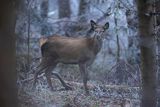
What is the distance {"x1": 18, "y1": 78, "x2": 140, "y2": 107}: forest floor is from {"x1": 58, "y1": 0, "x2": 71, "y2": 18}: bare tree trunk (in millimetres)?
660

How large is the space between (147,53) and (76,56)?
28.4 inches

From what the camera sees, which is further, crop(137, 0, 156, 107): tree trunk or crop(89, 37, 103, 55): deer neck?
crop(89, 37, 103, 55): deer neck

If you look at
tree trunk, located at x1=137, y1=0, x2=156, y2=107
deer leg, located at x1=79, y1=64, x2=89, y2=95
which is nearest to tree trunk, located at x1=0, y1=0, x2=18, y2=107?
deer leg, located at x1=79, y1=64, x2=89, y2=95

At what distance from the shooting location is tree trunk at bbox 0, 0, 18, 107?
8391 mm

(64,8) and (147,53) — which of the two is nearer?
(147,53)

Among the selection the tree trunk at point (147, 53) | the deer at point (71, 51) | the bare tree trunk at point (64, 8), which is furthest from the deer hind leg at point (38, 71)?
the tree trunk at point (147, 53)

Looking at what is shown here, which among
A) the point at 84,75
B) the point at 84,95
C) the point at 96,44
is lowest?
the point at 84,95

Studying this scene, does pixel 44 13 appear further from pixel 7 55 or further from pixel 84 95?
pixel 84 95

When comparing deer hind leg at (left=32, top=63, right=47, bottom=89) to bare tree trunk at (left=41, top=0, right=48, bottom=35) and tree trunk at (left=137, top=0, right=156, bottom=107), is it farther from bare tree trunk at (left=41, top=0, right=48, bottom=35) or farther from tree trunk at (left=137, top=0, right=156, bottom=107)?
tree trunk at (left=137, top=0, right=156, bottom=107)

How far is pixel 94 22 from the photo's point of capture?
839cm

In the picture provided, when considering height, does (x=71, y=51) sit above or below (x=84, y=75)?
above

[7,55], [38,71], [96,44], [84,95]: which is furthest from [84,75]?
[7,55]

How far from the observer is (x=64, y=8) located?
840 centimetres

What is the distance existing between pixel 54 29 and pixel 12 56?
0.50m
